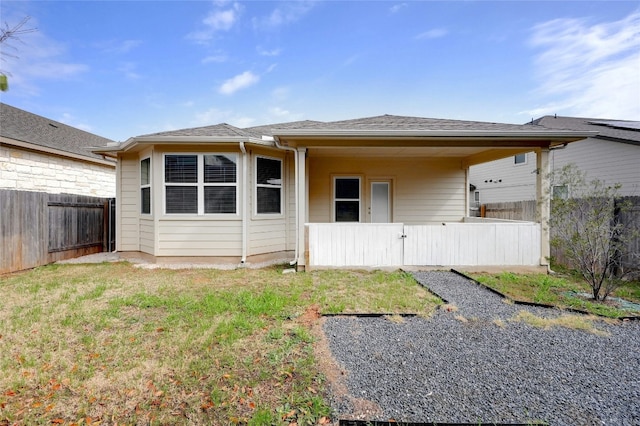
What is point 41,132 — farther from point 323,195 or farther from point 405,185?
point 405,185

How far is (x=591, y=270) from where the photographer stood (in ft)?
14.9

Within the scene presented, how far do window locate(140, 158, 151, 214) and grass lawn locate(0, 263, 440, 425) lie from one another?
2.37 metres

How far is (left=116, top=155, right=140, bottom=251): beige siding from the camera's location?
7785 mm

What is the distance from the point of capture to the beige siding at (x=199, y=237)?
6.91m

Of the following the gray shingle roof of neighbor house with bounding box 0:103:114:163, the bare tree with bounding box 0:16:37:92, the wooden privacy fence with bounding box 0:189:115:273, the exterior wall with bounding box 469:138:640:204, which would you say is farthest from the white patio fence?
the gray shingle roof of neighbor house with bounding box 0:103:114:163

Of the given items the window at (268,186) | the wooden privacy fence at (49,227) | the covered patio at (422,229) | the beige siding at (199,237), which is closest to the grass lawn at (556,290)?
the covered patio at (422,229)

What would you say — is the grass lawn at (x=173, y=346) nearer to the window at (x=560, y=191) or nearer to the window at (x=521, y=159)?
the window at (x=560, y=191)

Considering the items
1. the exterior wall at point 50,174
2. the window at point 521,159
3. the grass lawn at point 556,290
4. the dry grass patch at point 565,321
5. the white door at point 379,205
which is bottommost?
the dry grass patch at point 565,321

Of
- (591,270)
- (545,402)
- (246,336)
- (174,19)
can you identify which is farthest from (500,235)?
(174,19)

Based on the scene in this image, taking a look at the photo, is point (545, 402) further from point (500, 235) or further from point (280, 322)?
point (500, 235)

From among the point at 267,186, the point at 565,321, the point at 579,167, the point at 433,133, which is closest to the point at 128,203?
the point at 267,186

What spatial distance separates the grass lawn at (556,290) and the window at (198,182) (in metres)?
5.77

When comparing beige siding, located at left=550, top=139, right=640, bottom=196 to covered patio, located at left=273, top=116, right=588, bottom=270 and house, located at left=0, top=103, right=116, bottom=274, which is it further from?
house, located at left=0, top=103, right=116, bottom=274

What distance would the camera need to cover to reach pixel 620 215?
561 cm
